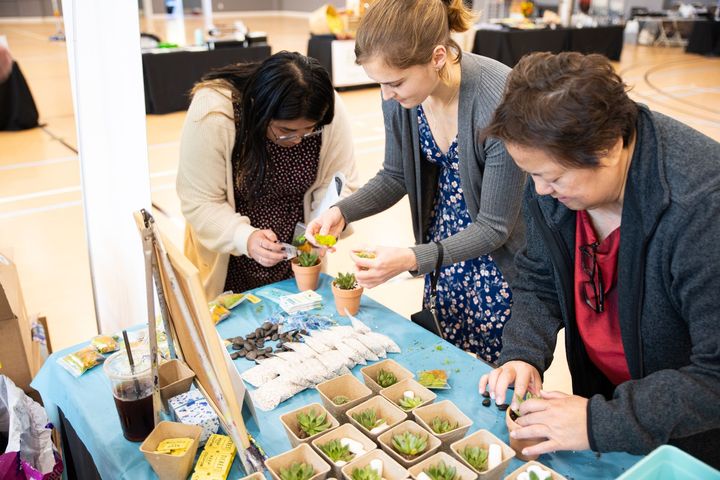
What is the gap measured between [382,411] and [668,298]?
0.62m

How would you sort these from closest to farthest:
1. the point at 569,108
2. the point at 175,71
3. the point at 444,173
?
the point at 569,108 → the point at 444,173 → the point at 175,71

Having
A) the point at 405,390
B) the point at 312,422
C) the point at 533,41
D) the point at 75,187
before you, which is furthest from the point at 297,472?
the point at 533,41

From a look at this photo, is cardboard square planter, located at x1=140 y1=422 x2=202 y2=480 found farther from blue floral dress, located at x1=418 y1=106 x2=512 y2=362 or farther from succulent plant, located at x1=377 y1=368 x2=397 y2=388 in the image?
blue floral dress, located at x1=418 y1=106 x2=512 y2=362

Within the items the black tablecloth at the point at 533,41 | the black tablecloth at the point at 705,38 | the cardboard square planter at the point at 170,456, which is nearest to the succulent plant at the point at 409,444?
the cardboard square planter at the point at 170,456

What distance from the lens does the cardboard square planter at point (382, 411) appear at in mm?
1319

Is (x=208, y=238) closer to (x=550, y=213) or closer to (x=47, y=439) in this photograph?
(x=47, y=439)

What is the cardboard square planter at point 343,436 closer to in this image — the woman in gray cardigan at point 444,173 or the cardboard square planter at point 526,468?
the cardboard square planter at point 526,468

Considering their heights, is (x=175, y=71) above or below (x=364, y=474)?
above

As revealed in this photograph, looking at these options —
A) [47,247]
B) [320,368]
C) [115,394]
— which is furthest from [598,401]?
[47,247]

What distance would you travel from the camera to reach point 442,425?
1.31 m

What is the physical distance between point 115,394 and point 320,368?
475 millimetres

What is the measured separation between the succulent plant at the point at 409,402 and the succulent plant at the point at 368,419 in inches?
3.0

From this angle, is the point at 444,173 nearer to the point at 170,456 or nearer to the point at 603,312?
the point at 603,312

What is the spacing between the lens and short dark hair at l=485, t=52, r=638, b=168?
1052mm
